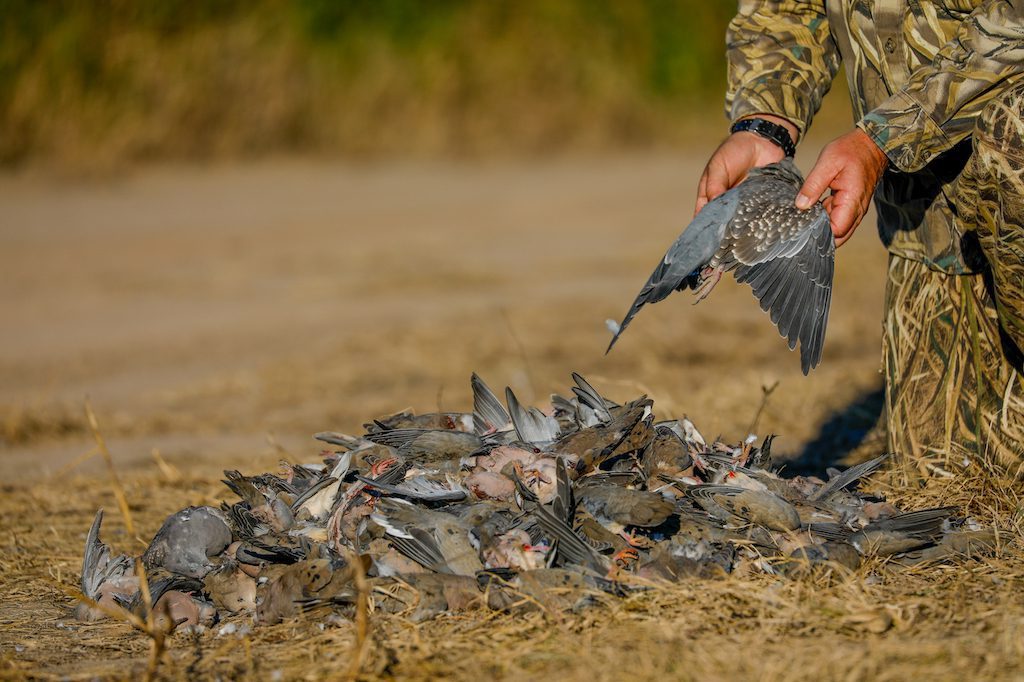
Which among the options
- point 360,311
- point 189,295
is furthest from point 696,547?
point 189,295

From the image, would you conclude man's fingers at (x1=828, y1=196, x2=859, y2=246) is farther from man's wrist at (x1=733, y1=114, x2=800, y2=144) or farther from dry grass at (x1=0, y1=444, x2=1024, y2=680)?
dry grass at (x1=0, y1=444, x2=1024, y2=680)

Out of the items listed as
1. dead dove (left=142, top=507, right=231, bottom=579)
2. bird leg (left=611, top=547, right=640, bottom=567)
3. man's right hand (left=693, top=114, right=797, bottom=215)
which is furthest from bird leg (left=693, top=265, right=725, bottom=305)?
dead dove (left=142, top=507, right=231, bottom=579)

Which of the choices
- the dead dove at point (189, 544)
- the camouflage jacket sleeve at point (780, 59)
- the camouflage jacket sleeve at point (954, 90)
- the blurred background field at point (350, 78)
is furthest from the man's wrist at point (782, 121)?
the blurred background field at point (350, 78)

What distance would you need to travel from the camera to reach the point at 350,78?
11.1 meters

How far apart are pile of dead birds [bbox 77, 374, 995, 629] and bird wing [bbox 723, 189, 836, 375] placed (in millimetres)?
381

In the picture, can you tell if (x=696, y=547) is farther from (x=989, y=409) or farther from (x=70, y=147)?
(x=70, y=147)

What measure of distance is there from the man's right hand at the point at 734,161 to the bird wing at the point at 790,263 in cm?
25

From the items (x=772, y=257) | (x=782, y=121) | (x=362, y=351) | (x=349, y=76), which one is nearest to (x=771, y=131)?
(x=782, y=121)

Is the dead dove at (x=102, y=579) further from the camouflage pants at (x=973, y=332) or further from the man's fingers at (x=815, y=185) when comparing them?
the camouflage pants at (x=973, y=332)

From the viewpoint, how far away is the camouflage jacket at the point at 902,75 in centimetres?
264

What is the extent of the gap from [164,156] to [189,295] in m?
3.16

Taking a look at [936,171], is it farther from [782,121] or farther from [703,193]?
[703,193]

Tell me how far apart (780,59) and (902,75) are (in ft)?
1.05

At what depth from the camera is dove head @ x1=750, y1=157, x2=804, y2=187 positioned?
2.75 metres
